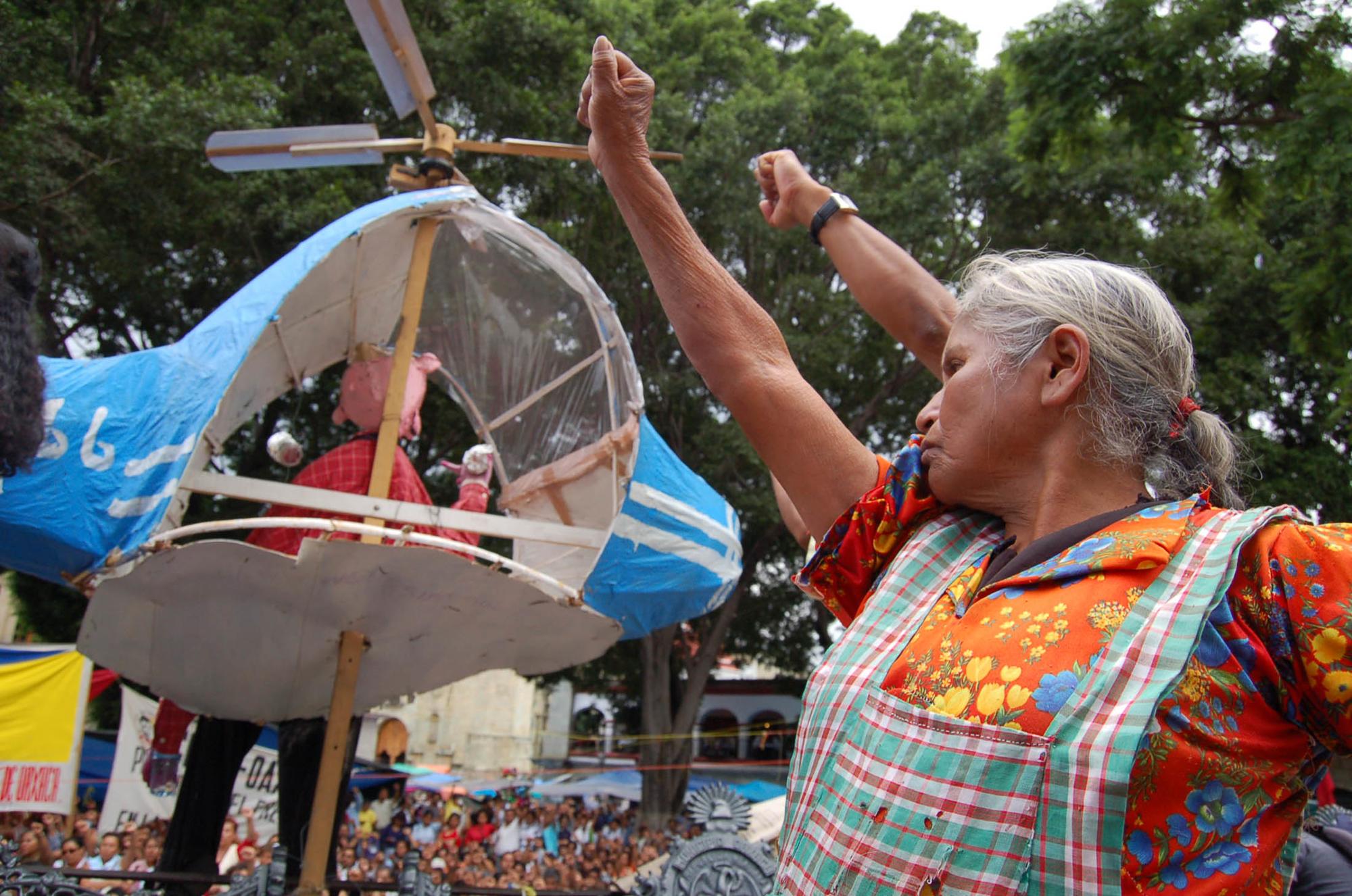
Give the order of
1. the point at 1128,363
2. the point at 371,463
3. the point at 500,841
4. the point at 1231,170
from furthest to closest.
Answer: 1. the point at 500,841
2. the point at 1231,170
3. the point at 371,463
4. the point at 1128,363

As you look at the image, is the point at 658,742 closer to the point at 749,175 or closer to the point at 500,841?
the point at 500,841

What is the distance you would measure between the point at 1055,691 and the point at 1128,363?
488mm

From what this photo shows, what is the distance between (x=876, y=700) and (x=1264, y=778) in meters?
0.41

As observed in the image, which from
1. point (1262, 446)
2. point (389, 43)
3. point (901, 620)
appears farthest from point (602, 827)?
point (901, 620)

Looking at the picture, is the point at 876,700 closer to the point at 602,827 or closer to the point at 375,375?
the point at 375,375

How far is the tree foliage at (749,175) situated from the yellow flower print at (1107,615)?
6.99 metres

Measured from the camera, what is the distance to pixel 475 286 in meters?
5.04

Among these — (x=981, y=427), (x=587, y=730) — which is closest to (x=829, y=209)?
(x=981, y=427)

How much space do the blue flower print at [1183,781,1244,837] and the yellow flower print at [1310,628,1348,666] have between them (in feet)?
0.54

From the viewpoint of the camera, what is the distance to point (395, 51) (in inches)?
177

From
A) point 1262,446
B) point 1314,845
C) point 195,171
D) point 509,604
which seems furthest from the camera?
point 1262,446

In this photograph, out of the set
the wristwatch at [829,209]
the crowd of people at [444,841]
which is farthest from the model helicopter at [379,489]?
the crowd of people at [444,841]

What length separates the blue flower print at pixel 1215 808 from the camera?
1036 millimetres

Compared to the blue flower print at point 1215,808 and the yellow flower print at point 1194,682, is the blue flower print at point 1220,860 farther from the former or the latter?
the yellow flower print at point 1194,682
